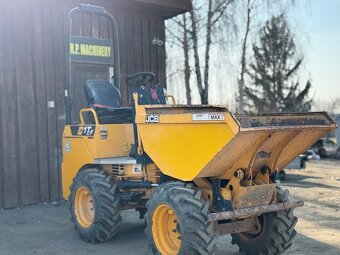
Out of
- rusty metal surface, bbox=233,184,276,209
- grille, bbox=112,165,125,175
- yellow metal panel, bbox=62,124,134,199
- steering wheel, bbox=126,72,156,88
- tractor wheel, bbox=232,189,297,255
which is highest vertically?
steering wheel, bbox=126,72,156,88

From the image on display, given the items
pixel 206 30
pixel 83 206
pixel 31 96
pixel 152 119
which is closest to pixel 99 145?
pixel 83 206

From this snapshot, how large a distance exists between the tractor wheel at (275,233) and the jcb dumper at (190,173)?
12mm

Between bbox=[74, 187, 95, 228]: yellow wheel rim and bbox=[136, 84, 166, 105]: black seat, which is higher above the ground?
bbox=[136, 84, 166, 105]: black seat

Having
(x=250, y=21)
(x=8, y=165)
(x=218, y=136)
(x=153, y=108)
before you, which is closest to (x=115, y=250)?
(x=153, y=108)

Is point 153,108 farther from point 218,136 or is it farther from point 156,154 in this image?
point 218,136

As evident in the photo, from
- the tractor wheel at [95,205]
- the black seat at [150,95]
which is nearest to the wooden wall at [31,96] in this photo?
the tractor wheel at [95,205]

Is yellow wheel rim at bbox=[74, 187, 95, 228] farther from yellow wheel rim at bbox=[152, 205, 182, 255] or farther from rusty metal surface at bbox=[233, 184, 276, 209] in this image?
rusty metal surface at bbox=[233, 184, 276, 209]

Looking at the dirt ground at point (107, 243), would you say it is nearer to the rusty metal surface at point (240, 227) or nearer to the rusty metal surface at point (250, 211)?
the rusty metal surface at point (240, 227)

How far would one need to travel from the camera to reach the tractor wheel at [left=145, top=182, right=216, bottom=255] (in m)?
5.06

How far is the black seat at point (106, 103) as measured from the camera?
6.94 meters


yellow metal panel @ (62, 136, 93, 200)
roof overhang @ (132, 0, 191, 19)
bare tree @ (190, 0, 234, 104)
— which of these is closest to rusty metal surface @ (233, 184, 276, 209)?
yellow metal panel @ (62, 136, 93, 200)

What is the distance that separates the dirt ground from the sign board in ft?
10.0

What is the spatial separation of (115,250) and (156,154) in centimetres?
156

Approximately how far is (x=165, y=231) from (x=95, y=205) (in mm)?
1322
